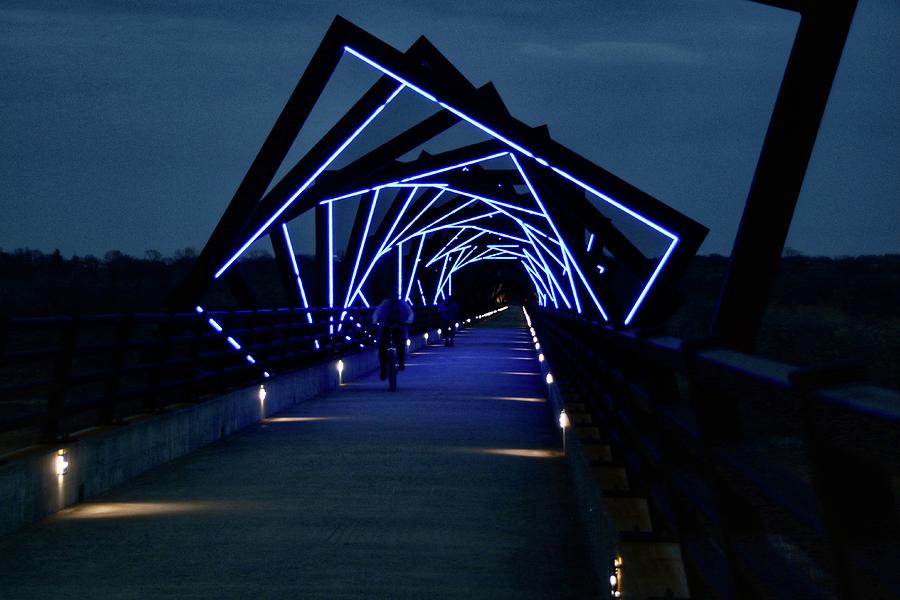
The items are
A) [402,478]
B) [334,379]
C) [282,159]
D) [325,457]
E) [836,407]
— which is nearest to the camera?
[836,407]

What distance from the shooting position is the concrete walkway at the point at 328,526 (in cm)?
771

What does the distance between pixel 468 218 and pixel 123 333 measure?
49.1m

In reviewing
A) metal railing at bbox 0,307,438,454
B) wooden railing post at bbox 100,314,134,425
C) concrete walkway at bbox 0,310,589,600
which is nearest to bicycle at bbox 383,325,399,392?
metal railing at bbox 0,307,438,454

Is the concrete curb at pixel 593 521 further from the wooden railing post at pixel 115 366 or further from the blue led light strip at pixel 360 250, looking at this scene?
the blue led light strip at pixel 360 250

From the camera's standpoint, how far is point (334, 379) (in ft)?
91.7

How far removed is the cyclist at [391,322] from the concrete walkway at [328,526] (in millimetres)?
8716

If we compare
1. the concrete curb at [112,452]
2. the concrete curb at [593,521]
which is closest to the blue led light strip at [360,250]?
the concrete curb at [112,452]

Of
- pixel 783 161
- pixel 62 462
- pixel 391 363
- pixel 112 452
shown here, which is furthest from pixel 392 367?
pixel 783 161

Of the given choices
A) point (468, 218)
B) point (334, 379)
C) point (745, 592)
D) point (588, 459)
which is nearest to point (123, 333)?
point (588, 459)

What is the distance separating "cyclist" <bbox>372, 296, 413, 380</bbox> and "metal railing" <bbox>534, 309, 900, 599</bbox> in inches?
739

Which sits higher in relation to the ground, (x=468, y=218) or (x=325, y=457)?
(x=468, y=218)

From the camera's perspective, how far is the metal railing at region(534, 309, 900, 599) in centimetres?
253

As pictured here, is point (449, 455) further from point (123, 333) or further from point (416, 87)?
point (416, 87)

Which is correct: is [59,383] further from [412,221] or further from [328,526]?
[412,221]
